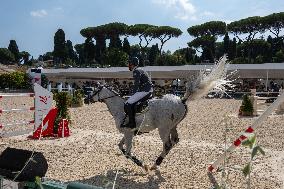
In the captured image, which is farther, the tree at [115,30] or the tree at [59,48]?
the tree at [59,48]

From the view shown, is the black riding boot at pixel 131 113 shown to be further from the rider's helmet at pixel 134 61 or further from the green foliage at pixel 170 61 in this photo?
the green foliage at pixel 170 61

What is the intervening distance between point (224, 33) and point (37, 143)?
7628cm

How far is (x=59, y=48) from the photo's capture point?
9156 centimetres

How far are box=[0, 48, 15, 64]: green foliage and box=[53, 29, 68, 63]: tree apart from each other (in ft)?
57.8

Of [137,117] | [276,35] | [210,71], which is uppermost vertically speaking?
[276,35]

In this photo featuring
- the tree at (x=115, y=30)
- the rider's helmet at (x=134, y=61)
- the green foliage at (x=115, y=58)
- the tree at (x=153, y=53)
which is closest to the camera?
the rider's helmet at (x=134, y=61)

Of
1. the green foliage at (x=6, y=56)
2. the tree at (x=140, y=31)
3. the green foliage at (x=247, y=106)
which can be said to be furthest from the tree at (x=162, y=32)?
the green foliage at (x=247, y=106)

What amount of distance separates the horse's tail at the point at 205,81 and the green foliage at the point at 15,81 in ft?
134

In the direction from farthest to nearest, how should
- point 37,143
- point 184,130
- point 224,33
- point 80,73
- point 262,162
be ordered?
point 224,33 → point 80,73 → point 184,130 → point 37,143 → point 262,162

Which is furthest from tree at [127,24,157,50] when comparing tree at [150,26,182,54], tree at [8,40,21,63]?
tree at [8,40,21,63]

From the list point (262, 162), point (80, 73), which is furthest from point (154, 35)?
point (262, 162)

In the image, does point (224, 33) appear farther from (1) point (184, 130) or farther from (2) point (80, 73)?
(1) point (184, 130)

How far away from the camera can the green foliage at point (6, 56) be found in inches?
4063

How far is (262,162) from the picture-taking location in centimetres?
862
